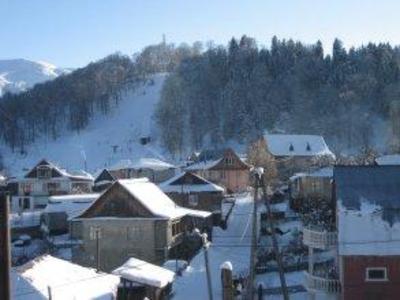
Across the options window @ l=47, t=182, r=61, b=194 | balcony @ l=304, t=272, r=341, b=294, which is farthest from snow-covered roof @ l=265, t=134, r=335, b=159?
balcony @ l=304, t=272, r=341, b=294

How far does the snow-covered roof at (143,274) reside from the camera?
97.7 feet

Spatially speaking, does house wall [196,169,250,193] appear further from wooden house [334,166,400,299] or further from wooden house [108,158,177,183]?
wooden house [334,166,400,299]

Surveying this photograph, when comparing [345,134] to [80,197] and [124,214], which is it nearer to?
[80,197]

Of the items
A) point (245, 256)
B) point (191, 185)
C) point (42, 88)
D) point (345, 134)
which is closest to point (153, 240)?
point (245, 256)

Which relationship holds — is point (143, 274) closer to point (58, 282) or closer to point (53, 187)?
point (58, 282)

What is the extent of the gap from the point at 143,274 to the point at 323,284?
8041 millimetres

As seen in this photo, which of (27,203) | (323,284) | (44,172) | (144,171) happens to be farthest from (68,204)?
(323,284)

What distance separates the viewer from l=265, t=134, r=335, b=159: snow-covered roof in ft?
291

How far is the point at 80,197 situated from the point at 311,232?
121 feet

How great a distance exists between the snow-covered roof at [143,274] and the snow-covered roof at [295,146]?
5735cm

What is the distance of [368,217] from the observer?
2444 cm

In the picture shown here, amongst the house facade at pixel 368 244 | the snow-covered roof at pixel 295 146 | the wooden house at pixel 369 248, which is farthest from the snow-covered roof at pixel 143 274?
the snow-covered roof at pixel 295 146

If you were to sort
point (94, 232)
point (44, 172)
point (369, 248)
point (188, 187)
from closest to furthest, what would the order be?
1. point (369, 248)
2. point (94, 232)
3. point (188, 187)
4. point (44, 172)

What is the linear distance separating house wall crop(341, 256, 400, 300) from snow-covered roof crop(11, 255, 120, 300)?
29.8ft
